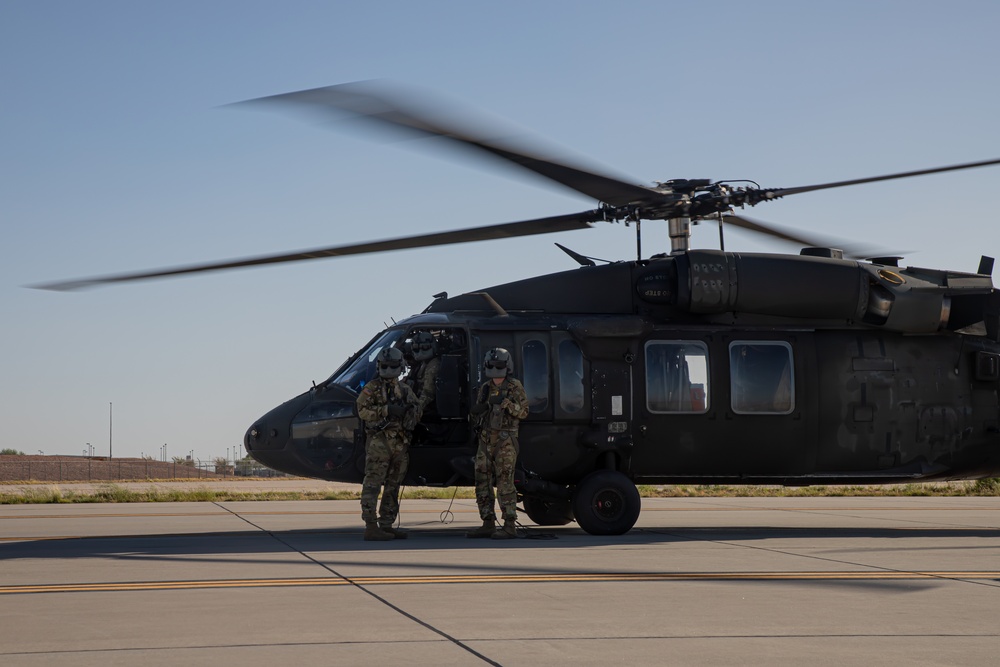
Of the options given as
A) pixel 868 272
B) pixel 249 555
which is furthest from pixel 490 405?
pixel 868 272

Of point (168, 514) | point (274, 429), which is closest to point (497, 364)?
point (274, 429)

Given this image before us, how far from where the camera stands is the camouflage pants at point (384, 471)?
11.4 m

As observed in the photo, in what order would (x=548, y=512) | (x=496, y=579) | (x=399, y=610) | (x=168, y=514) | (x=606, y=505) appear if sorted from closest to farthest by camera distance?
(x=399, y=610)
(x=496, y=579)
(x=606, y=505)
(x=548, y=512)
(x=168, y=514)

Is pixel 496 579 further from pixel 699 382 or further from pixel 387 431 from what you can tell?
pixel 699 382

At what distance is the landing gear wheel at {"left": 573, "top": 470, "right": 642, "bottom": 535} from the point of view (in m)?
12.2

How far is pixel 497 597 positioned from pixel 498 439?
184 inches

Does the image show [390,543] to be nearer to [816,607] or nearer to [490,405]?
[490,405]

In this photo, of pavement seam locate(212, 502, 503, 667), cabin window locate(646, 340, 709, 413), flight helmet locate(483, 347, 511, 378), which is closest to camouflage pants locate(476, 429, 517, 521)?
flight helmet locate(483, 347, 511, 378)

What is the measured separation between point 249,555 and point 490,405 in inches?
126

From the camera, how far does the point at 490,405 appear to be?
38.3 feet

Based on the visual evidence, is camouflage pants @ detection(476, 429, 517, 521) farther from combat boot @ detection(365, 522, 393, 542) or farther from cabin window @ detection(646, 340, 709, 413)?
cabin window @ detection(646, 340, 709, 413)

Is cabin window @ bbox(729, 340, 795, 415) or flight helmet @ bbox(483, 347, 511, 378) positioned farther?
cabin window @ bbox(729, 340, 795, 415)

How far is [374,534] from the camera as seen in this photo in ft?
36.9

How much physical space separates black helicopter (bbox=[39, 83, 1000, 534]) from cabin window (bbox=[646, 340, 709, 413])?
0.06ft
